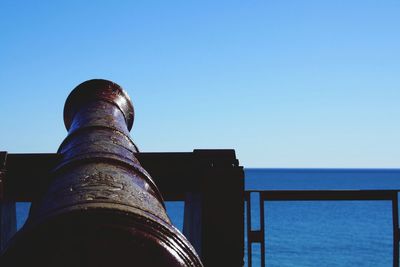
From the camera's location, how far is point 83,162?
12.2 feet

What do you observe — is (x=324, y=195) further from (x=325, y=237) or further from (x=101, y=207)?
(x=325, y=237)

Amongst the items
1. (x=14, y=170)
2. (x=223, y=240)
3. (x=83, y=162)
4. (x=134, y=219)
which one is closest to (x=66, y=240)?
(x=134, y=219)

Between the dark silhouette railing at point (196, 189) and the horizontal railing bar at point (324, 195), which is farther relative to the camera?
the horizontal railing bar at point (324, 195)

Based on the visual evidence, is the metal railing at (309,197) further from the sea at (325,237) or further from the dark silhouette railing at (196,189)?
the sea at (325,237)

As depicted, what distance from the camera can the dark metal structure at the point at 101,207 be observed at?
2.74 meters

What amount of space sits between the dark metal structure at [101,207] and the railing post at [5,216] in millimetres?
21

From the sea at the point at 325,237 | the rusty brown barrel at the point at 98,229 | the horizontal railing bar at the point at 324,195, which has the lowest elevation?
the rusty brown barrel at the point at 98,229

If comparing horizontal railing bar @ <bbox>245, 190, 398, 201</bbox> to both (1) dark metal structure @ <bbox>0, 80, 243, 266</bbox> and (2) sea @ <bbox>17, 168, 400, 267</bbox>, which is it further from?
(2) sea @ <bbox>17, 168, 400, 267</bbox>

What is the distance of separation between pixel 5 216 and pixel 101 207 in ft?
9.15

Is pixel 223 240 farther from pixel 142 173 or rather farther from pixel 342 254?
pixel 342 254

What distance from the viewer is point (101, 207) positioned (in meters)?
2.84

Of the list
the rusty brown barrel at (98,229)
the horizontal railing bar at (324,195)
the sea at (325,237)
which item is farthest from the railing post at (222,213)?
the sea at (325,237)

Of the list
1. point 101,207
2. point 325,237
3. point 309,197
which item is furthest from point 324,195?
point 325,237

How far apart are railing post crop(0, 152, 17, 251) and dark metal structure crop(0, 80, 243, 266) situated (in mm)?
21
